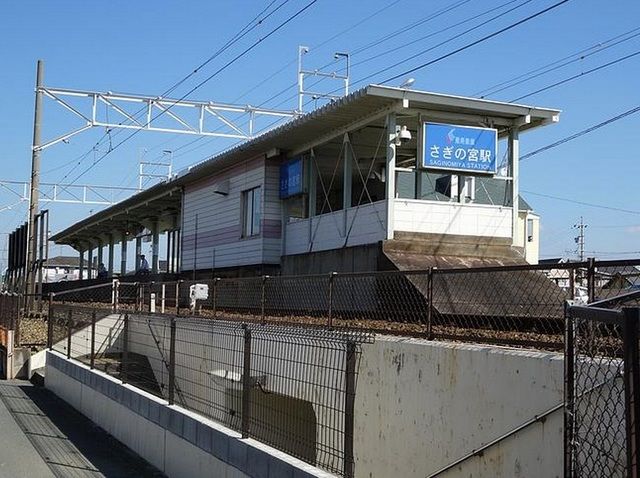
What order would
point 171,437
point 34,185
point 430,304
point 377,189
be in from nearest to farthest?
1. point 430,304
2. point 171,437
3. point 377,189
4. point 34,185

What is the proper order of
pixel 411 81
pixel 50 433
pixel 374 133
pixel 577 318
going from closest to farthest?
pixel 577 318, pixel 50 433, pixel 411 81, pixel 374 133

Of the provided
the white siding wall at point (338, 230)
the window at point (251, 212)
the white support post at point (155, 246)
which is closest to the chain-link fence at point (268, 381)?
the white siding wall at point (338, 230)

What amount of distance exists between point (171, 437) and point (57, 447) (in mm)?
2308

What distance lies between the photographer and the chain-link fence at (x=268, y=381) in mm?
6551

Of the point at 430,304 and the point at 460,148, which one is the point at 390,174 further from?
the point at 430,304

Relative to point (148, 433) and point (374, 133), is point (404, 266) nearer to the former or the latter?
point (374, 133)

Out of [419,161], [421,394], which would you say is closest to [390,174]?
[419,161]

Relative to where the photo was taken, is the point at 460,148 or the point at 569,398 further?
the point at 460,148

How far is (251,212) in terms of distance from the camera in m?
23.1

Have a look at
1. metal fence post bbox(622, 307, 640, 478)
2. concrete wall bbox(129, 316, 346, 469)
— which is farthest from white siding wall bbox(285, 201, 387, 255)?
metal fence post bbox(622, 307, 640, 478)

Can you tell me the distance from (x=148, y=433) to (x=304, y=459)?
12.2 ft

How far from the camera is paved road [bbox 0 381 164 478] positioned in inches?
349

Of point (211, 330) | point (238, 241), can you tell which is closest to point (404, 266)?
point (211, 330)

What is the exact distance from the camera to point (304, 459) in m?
6.49
